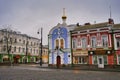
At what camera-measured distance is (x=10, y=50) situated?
67.5 m

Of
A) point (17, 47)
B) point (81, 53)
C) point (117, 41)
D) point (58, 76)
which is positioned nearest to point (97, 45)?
point (81, 53)

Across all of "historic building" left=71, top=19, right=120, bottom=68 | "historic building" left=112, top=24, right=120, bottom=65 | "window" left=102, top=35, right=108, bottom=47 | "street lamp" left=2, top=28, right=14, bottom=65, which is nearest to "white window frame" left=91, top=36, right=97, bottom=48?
"historic building" left=71, top=19, right=120, bottom=68

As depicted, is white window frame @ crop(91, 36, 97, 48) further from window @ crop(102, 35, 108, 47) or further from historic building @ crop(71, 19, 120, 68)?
window @ crop(102, 35, 108, 47)

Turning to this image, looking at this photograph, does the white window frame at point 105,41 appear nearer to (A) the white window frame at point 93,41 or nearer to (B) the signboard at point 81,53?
(A) the white window frame at point 93,41

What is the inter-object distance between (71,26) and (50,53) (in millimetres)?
8499

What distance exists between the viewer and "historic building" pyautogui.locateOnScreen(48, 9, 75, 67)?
146 ft

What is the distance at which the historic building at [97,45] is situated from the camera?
37906 mm

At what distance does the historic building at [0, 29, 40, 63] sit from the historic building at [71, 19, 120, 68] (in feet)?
97.2

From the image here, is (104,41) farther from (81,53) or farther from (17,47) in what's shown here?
(17,47)

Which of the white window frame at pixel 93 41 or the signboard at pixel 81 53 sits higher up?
the white window frame at pixel 93 41

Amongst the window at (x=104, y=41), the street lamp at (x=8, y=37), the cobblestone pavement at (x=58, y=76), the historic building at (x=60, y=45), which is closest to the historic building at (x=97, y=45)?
the window at (x=104, y=41)

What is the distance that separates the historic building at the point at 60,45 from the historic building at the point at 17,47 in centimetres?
2240

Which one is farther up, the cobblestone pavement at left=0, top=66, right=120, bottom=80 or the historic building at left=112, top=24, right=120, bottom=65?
the historic building at left=112, top=24, right=120, bottom=65

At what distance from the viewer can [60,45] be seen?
4594 cm
